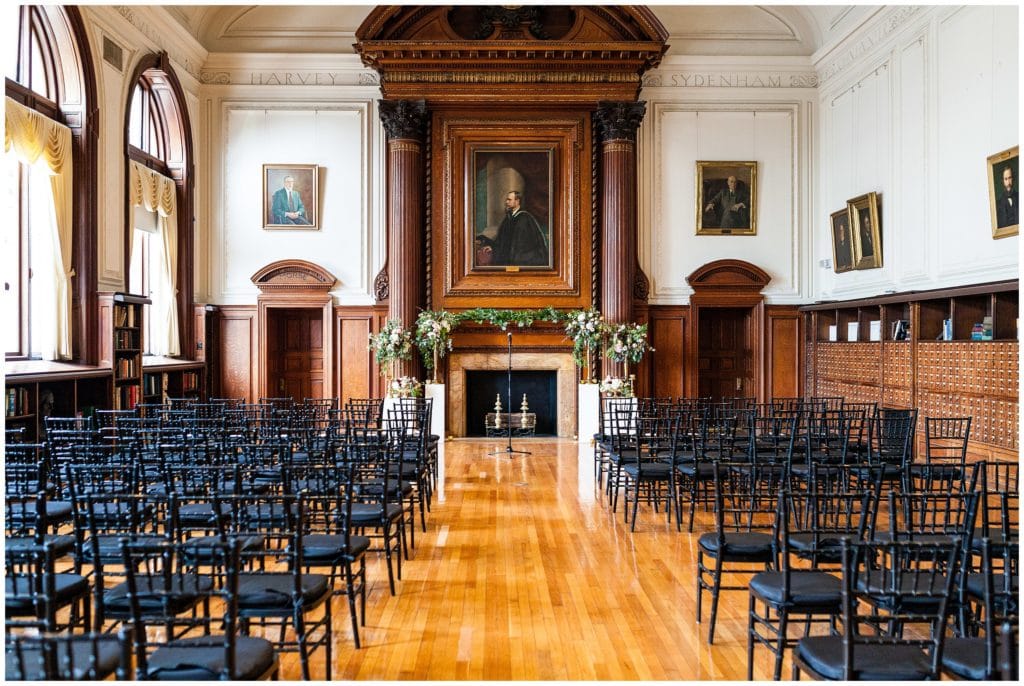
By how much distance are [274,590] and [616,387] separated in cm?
1072

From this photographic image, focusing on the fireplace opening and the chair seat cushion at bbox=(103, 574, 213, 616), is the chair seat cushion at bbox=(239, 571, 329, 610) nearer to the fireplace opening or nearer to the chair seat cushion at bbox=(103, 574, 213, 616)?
the chair seat cushion at bbox=(103, 574, 213, 616)

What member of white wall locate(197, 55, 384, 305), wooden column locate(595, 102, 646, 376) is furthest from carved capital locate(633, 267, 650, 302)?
white wall locate(197, 55, 384, 305)

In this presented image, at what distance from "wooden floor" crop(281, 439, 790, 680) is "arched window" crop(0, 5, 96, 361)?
21.9 ft

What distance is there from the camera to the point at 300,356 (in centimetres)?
1730

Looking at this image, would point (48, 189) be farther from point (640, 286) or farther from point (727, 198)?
point (727, 198)

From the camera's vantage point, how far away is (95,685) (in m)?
2.64

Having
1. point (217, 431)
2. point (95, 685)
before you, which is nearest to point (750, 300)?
point (217, 431)

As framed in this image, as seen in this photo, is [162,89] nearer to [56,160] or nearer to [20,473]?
[56,160]

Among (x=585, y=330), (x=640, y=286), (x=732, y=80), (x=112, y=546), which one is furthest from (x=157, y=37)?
(x=112, y=546)

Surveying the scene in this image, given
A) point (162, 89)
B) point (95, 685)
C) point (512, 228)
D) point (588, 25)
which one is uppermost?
point (588, 25)

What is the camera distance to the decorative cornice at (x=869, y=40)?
515 inches

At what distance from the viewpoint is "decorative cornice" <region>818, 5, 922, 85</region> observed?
13.1 meters

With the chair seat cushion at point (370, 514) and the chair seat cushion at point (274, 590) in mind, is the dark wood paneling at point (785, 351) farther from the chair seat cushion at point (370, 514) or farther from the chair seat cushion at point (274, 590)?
the chair seat cushion at point (274, 590)

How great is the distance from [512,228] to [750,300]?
5.22 meters
